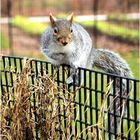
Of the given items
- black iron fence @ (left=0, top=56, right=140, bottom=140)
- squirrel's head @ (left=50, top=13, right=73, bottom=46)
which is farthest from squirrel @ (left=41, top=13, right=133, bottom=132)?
black iron fence @ (left=0, top=56, right=140, bottom=140)

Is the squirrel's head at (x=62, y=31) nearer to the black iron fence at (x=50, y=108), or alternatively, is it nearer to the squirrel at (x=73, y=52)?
the squirrel at (x=73, y=52)

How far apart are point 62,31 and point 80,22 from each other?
811cm

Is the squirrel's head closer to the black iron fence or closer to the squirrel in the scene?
the squirrel

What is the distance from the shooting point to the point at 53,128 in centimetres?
301

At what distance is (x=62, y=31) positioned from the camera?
12.1ft

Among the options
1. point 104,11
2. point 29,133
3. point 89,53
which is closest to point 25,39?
point 104,11

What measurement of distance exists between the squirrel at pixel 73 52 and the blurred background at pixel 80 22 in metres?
4.27

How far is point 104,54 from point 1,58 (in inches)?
31.2

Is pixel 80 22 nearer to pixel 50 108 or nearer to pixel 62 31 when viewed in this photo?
pixel 62 31

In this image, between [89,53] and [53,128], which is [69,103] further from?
[89,53]

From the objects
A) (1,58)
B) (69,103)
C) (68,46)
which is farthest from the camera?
(68,46)

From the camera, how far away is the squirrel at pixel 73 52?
3664 millimetres

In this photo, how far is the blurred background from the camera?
10.1m

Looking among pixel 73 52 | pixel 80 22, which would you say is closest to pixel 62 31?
pixel 73 52
